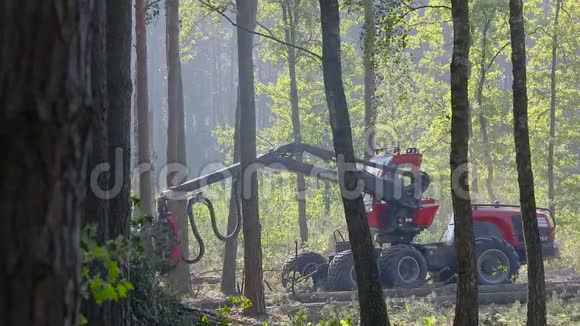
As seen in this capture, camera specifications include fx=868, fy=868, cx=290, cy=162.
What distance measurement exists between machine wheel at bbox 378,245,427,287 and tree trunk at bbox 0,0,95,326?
50.0 ft

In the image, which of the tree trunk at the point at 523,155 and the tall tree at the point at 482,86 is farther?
the tall tree at the point at 482,86

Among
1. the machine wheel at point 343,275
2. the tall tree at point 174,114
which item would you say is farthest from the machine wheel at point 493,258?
the tall tree at point 174,114

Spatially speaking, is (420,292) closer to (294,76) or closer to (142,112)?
(142,112)

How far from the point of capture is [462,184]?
9.21 m

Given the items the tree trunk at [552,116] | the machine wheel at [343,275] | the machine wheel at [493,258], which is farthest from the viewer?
the tree trunk at [552,116]

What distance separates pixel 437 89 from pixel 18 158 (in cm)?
3600

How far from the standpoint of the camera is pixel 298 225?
111 ft

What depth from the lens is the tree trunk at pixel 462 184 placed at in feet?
30.1

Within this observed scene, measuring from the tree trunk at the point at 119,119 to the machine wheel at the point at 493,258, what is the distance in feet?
42.1

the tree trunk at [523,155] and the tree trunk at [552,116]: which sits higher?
the tree trunk at [552,116]

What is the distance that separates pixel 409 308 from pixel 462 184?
5.48 m

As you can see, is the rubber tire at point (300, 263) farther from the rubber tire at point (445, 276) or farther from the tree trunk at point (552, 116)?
the tree trunk at point (552, 116)

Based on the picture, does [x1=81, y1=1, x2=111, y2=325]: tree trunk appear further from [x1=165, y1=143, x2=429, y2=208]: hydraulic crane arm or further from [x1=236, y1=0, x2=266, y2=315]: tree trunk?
[x1=165, y1=143, x2=429, y2=208]: hydraulic crane arm

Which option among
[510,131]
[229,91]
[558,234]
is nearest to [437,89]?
[510,131]
